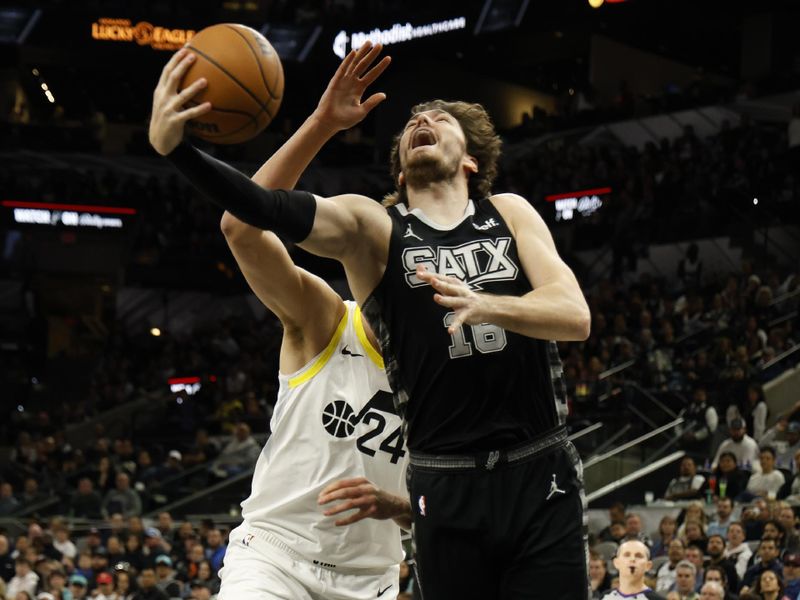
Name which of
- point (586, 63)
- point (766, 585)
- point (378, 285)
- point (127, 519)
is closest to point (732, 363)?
point (766, 585)

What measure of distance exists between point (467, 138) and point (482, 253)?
0.56 meters

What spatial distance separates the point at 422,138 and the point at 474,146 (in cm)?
26

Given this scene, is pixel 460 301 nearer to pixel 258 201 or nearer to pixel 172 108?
pixel 258 201

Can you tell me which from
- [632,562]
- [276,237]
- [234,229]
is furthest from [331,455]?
[632,562]

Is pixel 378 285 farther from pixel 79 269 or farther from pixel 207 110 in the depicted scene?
pixel 79 269

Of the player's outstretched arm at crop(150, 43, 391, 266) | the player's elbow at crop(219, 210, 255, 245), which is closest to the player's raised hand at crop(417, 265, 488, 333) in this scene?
the player's outstretched arm at crop(150, 43, 391, 266)

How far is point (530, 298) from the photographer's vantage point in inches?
143

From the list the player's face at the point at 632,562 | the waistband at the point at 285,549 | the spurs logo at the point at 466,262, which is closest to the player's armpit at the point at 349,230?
the spurs logo at the point at 466,262

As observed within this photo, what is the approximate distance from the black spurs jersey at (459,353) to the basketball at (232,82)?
22.1 inches

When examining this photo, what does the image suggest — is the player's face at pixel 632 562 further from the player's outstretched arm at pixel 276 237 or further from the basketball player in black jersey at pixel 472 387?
the basketball player in black jersey at pixel 472 387

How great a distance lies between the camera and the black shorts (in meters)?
3.77

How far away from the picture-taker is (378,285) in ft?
13.0

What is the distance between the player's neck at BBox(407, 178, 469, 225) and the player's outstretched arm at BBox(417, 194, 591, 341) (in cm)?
14

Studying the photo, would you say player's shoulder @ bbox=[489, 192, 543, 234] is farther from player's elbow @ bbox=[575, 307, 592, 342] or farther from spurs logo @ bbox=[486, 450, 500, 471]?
spurs logo @ bbox=[486, 450, 500, 471]
